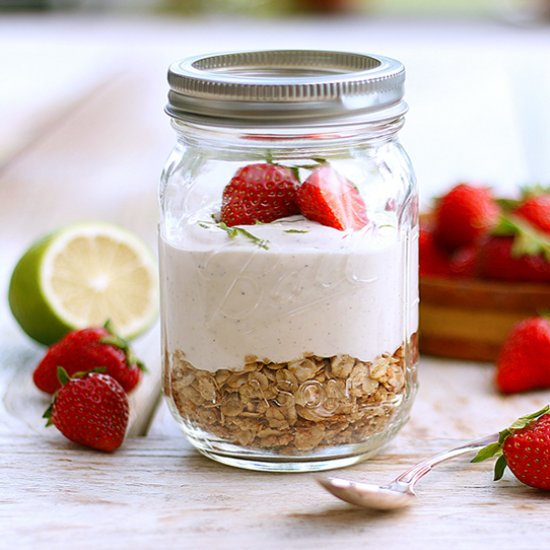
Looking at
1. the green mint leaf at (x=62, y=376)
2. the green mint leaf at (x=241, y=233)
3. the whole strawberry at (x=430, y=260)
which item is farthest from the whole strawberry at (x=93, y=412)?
the whole strawberry at (x=430, y=260)

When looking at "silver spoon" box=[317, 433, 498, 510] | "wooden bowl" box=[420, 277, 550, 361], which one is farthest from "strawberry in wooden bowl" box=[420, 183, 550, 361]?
"silver spoon" box=[317, 433, 498, 510]

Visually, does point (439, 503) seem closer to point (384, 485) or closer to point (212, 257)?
point (384, 485)

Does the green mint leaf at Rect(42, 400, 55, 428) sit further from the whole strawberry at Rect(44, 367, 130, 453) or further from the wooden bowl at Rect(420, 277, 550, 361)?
the wooden bowl at Rect(420, 277, 550, 361)

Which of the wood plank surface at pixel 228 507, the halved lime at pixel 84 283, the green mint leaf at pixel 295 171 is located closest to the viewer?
the wood plank surface at pixel 228 507

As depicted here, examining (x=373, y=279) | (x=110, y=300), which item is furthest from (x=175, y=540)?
(x=110, y=300)

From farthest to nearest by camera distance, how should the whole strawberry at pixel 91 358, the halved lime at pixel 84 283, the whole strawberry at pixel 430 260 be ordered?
the whole strawberry at pixel 430 260, the halved lime at pixel 84 283, the whole strawberry at pixel 91 358

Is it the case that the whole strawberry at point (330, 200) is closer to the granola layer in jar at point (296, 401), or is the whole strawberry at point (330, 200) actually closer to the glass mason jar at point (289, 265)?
the glass mason jar at point (289, 265)

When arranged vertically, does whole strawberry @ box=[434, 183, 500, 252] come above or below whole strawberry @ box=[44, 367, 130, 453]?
above
